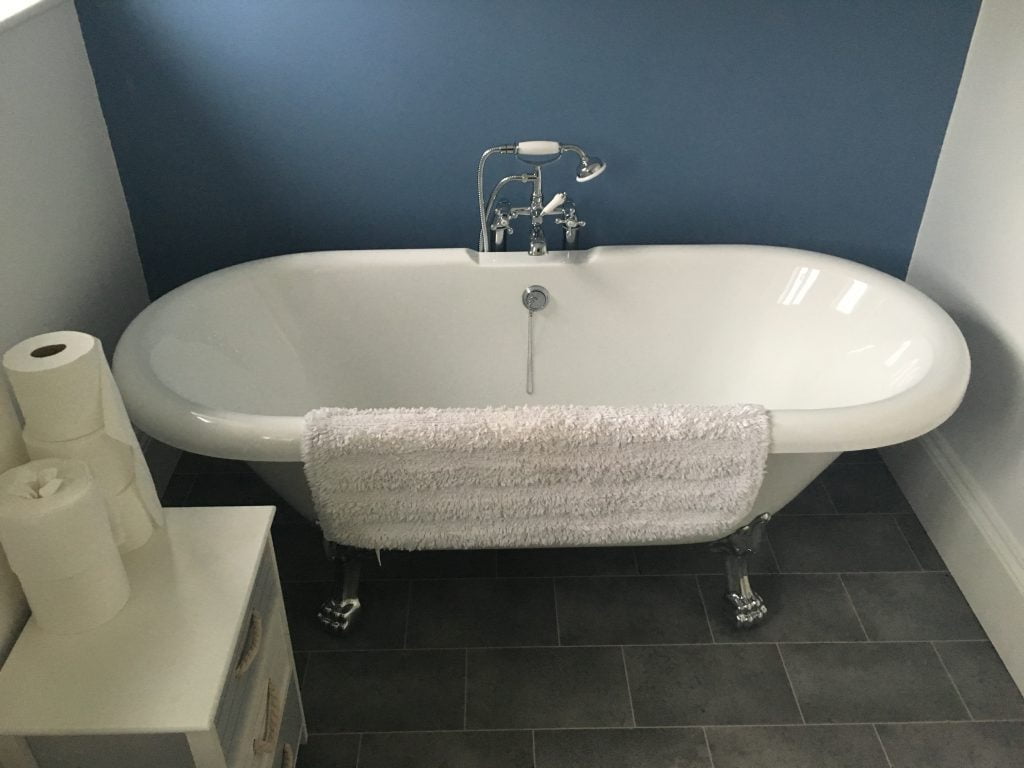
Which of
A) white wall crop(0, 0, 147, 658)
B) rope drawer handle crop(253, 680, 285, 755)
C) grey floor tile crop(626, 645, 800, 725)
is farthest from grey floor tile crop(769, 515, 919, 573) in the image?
white wall crop(0, 0, 147, 658)

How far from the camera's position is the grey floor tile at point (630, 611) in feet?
5.78

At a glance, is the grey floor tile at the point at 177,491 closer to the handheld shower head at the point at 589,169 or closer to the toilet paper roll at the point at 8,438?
the toilet paper roll at the point at 8,438

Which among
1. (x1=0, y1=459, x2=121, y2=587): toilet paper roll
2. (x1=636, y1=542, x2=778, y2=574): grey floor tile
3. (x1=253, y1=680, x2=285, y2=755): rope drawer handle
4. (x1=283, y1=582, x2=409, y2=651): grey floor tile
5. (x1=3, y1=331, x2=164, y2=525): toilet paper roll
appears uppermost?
(x1=3, y1=331, x2=164, y2=525): toilet paper roll

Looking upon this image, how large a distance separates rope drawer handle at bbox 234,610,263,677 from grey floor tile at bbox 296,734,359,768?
1.31 feet

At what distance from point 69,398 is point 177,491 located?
1097 millimetres

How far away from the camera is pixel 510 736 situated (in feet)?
5.17

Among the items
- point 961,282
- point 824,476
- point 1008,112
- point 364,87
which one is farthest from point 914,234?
point 364,87

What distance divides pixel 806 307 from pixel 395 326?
0.95 metres

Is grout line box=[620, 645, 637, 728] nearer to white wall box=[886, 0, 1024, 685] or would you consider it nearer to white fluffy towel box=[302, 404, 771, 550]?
white fluffy towel box=[302, 404, 771, 550]

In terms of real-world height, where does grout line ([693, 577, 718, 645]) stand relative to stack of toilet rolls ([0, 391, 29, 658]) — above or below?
below

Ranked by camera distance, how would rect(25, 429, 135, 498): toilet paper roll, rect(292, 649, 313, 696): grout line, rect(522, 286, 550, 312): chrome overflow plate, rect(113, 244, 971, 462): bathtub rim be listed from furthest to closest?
1. rect(522, 286, 550, 312): chrome overflow plate
2. rect(292, 649, 313, 696): grout line
3. rect(113, 244, 971, 462): bathtub rim
4. rect(25, 429, 135, 498): toilet paper roll

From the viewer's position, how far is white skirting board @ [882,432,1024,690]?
5.57 ft

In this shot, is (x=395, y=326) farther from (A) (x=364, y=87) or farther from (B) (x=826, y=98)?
(B) (x=826, y=98)

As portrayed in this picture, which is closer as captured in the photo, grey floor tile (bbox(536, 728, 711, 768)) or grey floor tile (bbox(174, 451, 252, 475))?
grey floor tile (bbox(536, 728, 711, 768))
